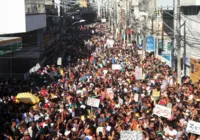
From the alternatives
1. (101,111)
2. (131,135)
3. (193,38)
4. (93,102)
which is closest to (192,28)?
(193,38)

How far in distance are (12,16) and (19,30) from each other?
134 cm

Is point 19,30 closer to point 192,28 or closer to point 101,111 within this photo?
point 192,28

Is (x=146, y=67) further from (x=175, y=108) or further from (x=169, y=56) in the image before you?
(x=175, y=108)

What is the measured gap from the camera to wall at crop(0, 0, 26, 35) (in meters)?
34.5

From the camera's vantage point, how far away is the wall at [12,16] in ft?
113

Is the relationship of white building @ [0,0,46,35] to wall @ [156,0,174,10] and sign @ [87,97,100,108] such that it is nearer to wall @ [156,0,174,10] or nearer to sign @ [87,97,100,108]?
wall @ [156,0,174,10]

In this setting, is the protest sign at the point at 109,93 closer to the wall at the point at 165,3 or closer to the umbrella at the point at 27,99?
the umbrella at the point at 27,99

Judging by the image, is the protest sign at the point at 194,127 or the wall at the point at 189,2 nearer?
the protest sign at the point at 194,127

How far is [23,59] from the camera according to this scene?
3766 centimetres

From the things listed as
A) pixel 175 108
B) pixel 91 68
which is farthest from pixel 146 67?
pixel 175 108

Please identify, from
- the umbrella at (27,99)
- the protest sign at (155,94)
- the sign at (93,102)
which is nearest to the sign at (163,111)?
the sign at (93,102)

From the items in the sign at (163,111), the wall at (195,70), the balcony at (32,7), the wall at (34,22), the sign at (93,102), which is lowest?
the wall at (195,70)

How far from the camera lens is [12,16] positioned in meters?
35.1

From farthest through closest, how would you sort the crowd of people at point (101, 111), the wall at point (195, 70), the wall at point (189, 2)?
the wall at point (189, 2), the wall at point (195, 70), the crowd of people at point (101, 111)
